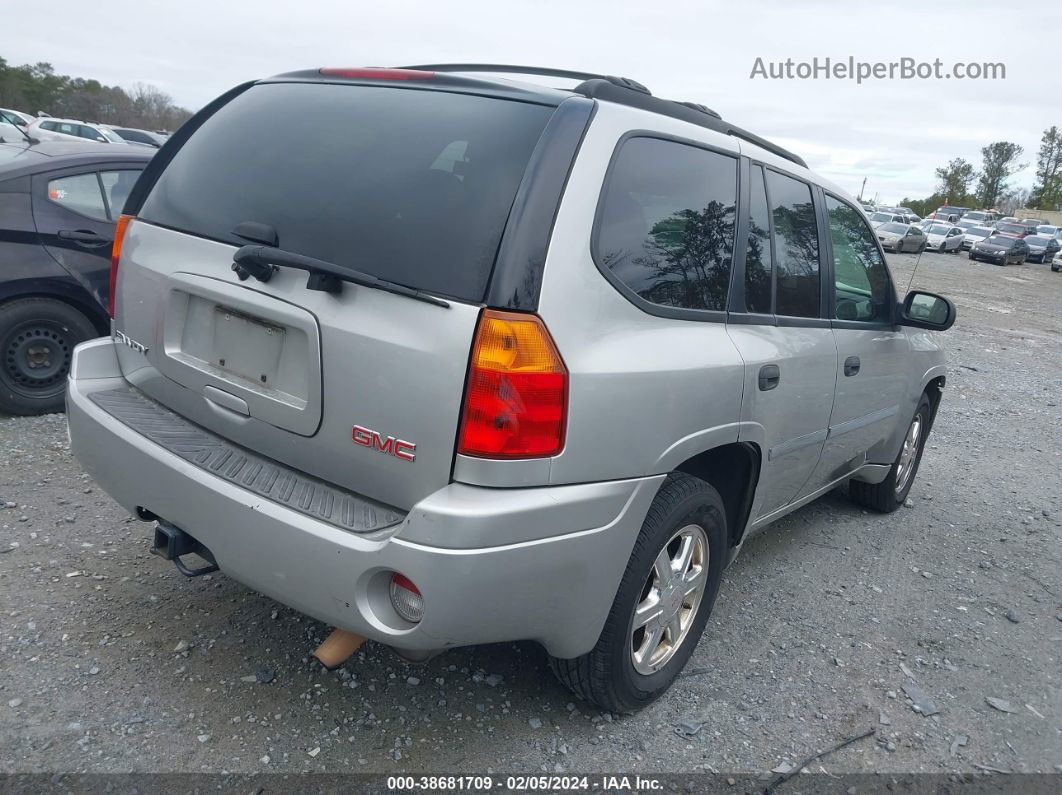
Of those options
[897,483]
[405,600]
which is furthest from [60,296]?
[897,483]

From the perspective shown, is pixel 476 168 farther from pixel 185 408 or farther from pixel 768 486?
pixel 768 486

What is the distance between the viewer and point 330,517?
2172 mm

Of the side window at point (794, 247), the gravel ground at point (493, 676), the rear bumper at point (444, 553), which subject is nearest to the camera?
the rear bumper at point (444, 553)

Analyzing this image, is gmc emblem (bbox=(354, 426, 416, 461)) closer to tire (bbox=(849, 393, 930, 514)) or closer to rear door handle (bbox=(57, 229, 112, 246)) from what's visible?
tire (bbox=(849, 393, 930, 514))

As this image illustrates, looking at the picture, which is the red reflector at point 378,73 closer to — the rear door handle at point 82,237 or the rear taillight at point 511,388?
the rear taillight at point 511,388

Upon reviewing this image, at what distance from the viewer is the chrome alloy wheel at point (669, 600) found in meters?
2.70

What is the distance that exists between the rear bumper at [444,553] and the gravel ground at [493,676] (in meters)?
0.53

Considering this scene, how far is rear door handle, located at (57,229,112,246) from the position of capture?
4965 millimetres

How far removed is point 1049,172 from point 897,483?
96518 millimetres

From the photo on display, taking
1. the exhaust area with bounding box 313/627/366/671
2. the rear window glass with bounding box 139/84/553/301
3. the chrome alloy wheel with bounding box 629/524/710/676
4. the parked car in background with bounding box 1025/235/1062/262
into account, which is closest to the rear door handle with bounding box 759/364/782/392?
the chrome alloy wheel with bounding box 629/524/710/676

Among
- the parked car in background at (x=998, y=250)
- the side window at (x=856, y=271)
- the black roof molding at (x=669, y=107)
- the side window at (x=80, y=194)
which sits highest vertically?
the black roof molding at (x=669, y=107)

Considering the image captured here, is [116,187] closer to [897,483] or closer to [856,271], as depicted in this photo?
[856,271]

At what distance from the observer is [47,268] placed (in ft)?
15.9

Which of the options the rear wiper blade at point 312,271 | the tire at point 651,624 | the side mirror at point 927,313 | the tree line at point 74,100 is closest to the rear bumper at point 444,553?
the tire at point 651,624
